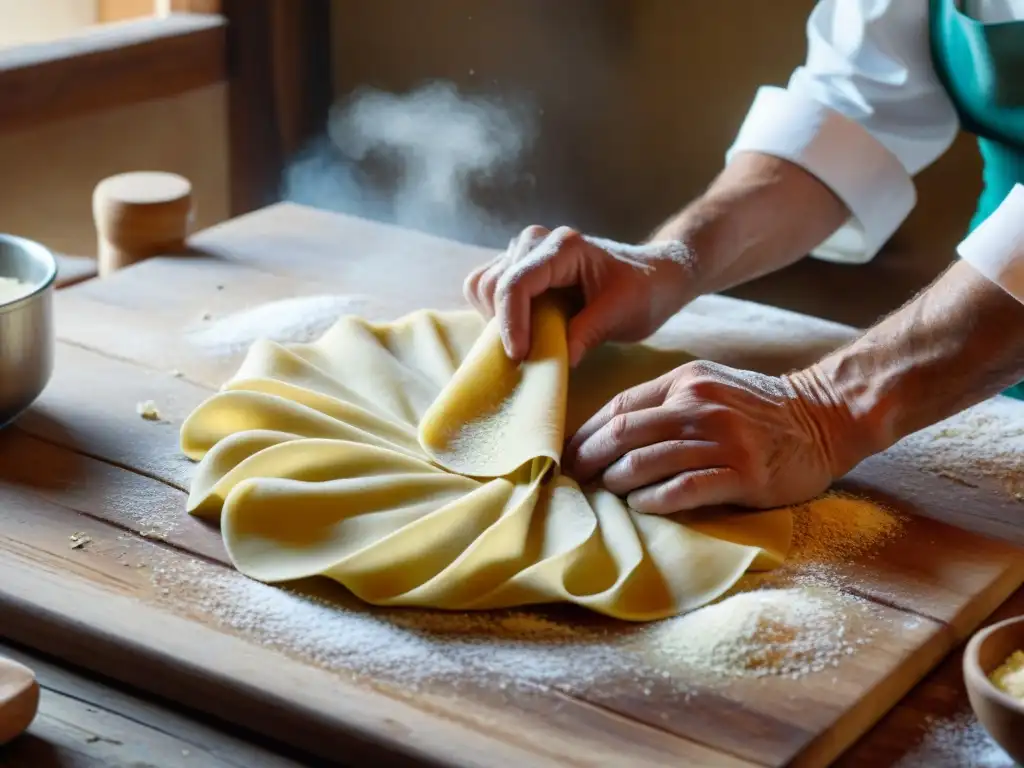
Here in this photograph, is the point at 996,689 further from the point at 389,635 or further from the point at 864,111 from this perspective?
the point at 864,111

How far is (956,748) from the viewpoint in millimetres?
860

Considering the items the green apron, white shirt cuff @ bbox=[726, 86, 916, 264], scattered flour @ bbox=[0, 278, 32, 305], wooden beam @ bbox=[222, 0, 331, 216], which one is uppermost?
the green apron

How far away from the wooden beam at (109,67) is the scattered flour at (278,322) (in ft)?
3.81

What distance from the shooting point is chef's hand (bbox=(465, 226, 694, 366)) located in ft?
4.26

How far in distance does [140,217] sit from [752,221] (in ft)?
2.73

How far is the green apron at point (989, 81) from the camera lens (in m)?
1.48

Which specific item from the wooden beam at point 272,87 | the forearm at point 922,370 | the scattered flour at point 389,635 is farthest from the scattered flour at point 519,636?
the wooden beam at point 272,87

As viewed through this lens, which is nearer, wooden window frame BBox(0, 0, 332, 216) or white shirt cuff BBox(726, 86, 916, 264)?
white shirt cuff BBox(726, 86, 916, 264)

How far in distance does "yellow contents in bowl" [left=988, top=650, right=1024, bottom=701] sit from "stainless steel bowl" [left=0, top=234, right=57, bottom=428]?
0.89 metres

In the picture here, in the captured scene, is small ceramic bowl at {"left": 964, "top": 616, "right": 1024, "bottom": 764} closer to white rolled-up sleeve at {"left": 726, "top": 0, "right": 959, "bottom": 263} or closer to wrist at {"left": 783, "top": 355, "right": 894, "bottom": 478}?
wrist at {"left": 783, "top": 355, "right": 894, "bottom": 478}

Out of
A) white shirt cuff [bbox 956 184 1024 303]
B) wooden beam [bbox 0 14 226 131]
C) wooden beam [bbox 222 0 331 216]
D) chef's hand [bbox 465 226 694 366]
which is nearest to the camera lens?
white shirt cuff [bbox 956 184 1024 303]

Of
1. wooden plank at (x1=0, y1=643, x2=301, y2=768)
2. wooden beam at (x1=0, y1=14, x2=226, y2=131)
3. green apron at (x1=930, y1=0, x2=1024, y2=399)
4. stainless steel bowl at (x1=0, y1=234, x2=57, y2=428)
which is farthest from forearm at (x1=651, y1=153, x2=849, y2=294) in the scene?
wooden beam at (x1=0, y1=14, x2=226, y2=131)

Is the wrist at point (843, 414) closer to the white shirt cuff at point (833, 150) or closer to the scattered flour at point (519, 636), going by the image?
the scattered flour at point (519, 636)

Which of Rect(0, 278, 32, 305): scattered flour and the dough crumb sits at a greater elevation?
Rect(0, 278, 32, 305): scattered flour
